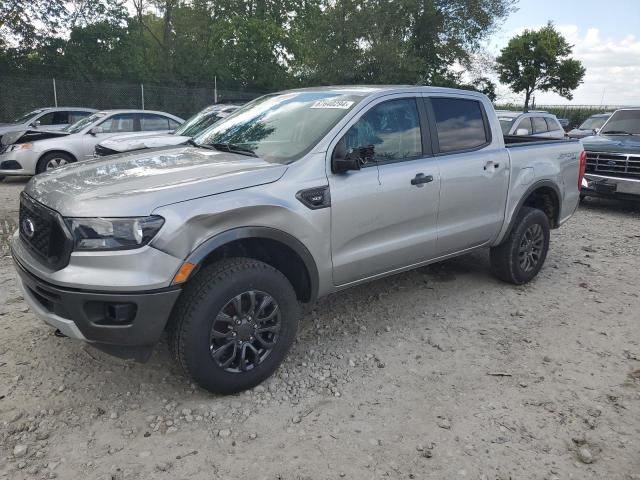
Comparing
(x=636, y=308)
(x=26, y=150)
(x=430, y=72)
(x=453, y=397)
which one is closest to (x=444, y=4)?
(x=430, y=72)

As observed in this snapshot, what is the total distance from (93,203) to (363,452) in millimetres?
1898

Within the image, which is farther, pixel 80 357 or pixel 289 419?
pixel 80 357

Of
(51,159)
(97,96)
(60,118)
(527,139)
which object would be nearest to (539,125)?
(527,139)

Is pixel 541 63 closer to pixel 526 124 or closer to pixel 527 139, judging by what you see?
pixel 526 124

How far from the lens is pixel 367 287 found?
15.9 ft

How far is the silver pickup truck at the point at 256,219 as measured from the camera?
2602 millimetres

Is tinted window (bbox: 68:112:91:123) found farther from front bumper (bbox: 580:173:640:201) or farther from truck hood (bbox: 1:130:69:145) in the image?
front bumper (bbox: 580:173:640:201)

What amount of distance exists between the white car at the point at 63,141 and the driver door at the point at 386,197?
8081 mm

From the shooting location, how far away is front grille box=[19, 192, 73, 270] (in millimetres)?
2635

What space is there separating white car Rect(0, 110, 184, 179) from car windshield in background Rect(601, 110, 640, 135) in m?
9.28

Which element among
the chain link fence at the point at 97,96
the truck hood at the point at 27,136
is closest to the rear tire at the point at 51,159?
the truck hood at the point at 27,136

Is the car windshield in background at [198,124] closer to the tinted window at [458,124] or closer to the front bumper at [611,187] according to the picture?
the tinted window at [458,124]

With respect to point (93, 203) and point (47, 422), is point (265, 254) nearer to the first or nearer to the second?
point (93, 203)

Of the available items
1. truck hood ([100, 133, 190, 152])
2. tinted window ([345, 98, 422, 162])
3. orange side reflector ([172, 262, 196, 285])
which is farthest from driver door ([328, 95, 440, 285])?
truck hood ([100, 133, 190, 152])
